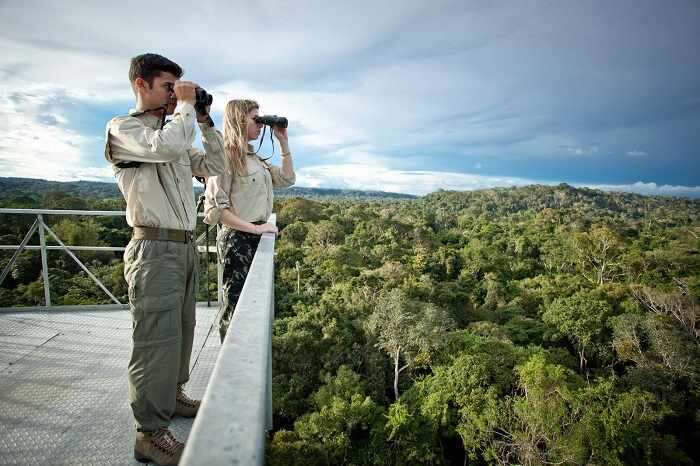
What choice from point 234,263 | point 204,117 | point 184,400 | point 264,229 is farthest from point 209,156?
point 184,400

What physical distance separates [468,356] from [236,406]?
15.2m

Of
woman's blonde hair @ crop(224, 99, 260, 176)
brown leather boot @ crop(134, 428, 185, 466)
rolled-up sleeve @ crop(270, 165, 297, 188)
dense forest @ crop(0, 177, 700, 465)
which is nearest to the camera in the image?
brown leather boot @ crop(134, 428, 185, 466)

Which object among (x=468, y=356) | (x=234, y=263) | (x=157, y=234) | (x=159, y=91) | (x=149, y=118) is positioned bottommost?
(x=468, y=356)

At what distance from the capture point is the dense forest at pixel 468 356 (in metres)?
12.0

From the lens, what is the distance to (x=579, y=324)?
64.4 feet

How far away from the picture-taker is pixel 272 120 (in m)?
2.39

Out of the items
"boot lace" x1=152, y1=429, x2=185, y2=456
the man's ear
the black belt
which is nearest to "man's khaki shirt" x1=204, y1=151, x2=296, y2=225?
the black belt

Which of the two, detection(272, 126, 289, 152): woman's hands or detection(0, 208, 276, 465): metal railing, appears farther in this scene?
detection(272, 126, 289, 152): woman's hands

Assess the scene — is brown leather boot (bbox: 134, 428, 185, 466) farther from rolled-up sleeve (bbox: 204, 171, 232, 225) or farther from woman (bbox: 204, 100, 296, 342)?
rolled-up sleeve (bbox: 204, 171, 232, 225)

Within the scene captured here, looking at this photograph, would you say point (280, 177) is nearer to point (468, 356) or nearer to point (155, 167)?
point (155, 167)

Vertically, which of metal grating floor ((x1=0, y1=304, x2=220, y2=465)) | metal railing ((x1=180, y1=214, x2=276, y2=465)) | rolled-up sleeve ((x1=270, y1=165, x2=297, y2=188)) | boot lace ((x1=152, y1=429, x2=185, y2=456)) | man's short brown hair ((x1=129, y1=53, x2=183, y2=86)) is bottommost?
metal grating floor ((x1=0, y1=304, x2=220, y2=465))

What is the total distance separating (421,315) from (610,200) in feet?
333

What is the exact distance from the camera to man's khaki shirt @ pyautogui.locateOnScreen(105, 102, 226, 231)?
150cm

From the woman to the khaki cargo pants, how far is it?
52cm
